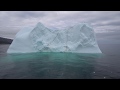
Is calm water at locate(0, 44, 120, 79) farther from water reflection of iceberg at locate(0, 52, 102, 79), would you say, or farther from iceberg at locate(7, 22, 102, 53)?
iceberg at locate(7, 22, 102, 53)

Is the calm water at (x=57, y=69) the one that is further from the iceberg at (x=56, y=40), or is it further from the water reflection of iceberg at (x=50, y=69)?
the iceberg at (x=56, y=40)

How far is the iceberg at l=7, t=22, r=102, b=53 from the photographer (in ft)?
51.2

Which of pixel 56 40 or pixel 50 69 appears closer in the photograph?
pixel 50 69

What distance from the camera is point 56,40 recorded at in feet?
55.9

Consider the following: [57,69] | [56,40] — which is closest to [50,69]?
[57,69]

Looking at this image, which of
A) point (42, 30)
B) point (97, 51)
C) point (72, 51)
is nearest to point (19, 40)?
point (42, 30)

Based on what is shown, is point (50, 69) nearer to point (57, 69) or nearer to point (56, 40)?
point (57, 69)

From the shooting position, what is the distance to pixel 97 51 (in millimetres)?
16688

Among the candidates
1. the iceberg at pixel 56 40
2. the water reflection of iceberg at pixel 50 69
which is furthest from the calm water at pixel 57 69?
the iceberg at pixel 56 40

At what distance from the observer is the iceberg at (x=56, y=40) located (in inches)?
615
